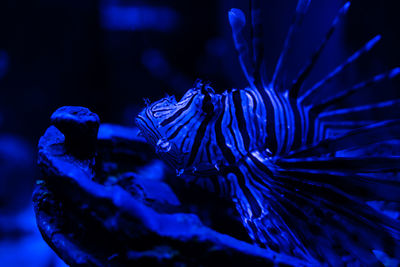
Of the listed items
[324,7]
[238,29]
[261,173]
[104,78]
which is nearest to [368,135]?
[261,173]

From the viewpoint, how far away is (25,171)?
168 inches

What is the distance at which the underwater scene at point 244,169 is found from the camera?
1.10m

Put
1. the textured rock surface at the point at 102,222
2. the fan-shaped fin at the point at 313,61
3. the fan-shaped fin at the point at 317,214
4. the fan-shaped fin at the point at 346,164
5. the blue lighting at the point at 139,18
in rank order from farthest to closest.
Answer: the blue lighting at the point at 139,18 < the fan-shaped fin at the point at 313,61 < the fan-shaped fin at the point at 317,214 < the fan-shaped fin at the point at 346,164 < the textured rock surface at the point at 102,222

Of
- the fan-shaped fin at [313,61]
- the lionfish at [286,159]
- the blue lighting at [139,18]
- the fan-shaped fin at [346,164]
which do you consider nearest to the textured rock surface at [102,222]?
the lionfish at [286,159]

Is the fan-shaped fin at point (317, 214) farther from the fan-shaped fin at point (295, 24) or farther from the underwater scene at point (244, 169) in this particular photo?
the fan-shaped fin at point (295, 24)

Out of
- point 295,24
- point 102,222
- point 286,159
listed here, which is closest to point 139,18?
point 295,24

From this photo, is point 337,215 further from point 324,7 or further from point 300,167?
point 324,7

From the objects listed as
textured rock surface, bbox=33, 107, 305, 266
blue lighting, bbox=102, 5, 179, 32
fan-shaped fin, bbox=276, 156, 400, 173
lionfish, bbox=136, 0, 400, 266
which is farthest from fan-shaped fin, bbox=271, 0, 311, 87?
blue lighting, bbox=102, 5, 179, 32

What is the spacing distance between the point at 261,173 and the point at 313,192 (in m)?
0.29

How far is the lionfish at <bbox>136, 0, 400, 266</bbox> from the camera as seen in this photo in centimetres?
139

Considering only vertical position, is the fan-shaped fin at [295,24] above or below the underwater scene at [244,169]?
above

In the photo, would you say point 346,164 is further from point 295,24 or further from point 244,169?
point 295,24

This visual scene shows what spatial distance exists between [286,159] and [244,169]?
240 millimetres

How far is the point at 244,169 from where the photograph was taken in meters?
1.77
